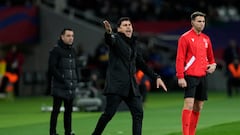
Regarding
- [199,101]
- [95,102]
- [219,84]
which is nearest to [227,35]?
Result: [219,84]

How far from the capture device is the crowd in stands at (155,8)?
3972 cm

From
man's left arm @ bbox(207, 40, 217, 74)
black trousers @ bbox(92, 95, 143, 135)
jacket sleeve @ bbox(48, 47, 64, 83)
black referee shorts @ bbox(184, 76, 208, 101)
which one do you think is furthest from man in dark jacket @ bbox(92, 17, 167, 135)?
jacket sleeve @ bbox(48, 47, 64, 83)

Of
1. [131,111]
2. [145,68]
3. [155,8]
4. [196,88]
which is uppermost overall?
[155,8]

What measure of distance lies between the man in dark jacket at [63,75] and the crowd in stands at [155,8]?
75.0 feet

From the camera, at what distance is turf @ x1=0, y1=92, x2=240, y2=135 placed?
17422mm

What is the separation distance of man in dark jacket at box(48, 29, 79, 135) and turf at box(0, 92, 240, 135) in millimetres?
1083

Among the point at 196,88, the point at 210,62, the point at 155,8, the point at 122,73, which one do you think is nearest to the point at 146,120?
the point at 210,62

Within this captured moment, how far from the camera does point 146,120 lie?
67.3ft

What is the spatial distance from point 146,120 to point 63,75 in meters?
4.73

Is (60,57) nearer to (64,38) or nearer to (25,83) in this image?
(64,38)

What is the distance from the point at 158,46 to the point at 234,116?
1808 centimetres

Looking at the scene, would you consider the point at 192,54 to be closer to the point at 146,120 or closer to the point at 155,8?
the point at 146,120

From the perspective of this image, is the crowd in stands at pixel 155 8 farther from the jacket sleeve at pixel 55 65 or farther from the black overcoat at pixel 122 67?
the black overcoat at pixel 122 67

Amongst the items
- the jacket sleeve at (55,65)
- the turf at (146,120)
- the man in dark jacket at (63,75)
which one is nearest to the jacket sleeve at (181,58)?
the turf at (146,120)
